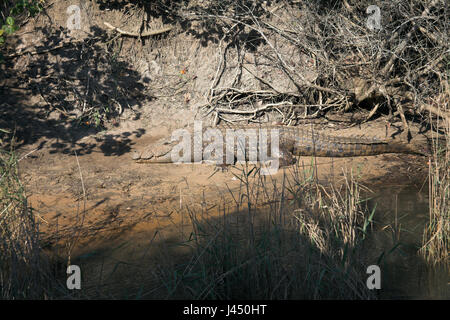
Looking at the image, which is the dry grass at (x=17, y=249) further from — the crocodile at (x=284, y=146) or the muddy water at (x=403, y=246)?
the crocodile at (x=284, y=146)

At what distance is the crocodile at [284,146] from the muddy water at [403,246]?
1376 mm

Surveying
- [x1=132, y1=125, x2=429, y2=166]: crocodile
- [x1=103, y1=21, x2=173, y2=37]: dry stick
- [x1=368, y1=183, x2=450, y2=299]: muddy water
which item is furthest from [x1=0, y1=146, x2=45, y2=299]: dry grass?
[x1=103, y1=21, x2=173, y2=37]: dry stick

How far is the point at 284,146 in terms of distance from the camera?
666 centimetres

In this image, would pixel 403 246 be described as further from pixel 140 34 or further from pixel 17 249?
pixel 140 34

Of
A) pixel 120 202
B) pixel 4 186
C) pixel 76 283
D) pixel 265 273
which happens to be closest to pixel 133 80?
pixel 120 202

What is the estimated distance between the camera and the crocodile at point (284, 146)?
6285mm

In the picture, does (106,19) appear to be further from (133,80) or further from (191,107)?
(191,107)

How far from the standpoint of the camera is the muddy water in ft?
10.2

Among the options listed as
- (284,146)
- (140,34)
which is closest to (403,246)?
(284,146)

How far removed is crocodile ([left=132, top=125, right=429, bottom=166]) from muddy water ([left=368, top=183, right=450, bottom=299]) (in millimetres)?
1376

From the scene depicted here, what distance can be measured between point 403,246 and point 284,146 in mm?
3213

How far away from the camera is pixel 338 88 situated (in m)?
7.31

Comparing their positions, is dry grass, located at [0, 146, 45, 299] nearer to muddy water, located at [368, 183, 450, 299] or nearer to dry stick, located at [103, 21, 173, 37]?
muddy water, located at [368, 183, 450, 299]

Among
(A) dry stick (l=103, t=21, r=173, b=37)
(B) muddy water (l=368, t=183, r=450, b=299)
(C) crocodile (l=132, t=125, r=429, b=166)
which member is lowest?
(B) muddy water (l=368, t=183, r=450, b=299)
